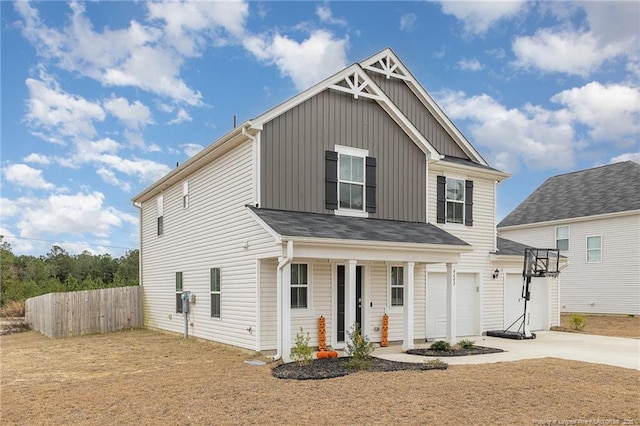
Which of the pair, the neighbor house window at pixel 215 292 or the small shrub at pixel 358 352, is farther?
the neighbor house window at pixel 215 292

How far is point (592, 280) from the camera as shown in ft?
77.9

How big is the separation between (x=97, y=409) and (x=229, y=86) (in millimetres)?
10977

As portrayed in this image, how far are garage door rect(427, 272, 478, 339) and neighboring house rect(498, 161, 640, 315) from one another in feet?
34.1

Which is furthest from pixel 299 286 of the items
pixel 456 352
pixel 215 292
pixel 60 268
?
pixel 60 268

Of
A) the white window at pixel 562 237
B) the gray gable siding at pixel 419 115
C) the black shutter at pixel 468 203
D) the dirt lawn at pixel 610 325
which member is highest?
the gray gable siding at pixel 419 115

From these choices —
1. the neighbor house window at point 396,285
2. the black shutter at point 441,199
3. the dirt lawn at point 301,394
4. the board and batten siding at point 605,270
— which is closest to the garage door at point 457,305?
the neighbor house window at point 396,285

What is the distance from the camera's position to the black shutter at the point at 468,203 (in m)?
16.3

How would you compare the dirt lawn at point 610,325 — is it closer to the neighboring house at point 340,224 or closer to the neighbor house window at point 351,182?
the neighboring house at point 340,224

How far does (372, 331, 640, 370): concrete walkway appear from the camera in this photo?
11.1 meters

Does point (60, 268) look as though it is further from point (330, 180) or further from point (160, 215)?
point (330, 180)

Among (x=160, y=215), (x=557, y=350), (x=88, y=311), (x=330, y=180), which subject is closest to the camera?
(x=557, y=350)

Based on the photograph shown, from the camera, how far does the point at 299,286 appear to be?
1218 cm

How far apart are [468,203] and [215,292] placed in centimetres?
806

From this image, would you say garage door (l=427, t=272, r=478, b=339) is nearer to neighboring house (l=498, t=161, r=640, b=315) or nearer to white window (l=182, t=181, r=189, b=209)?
white window (l=182, t=181, r=189, b=209)
